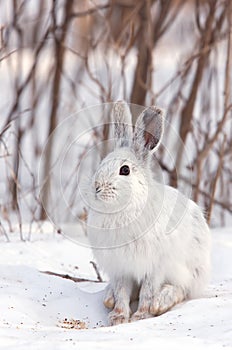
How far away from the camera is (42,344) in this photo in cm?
281

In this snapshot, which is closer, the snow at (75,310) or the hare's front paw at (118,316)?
the snow at (75,310)

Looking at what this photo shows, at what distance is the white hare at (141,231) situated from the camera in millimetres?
3449

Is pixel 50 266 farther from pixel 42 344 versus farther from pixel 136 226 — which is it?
pixel 42 344

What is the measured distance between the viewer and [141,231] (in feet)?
11.5

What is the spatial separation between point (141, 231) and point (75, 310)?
1.82 feet

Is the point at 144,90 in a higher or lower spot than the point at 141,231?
higher

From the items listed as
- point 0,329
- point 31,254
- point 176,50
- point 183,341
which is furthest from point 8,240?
point 176,50

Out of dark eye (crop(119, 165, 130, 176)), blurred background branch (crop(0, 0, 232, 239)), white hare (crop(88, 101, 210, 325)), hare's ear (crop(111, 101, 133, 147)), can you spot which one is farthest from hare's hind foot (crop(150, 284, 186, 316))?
blurred background branch (crop(0, 0, 232, 239))

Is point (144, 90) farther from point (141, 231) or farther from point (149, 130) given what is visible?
point (141, 231)

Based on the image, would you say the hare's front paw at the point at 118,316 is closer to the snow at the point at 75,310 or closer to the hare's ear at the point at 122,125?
the snow at the point at 75,310

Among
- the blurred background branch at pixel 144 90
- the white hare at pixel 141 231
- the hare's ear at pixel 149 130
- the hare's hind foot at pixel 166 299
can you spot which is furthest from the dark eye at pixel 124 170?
the blurred background branch at pixel 144 90

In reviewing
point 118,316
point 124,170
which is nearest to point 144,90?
point 124,170

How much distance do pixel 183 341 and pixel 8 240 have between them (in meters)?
2.43

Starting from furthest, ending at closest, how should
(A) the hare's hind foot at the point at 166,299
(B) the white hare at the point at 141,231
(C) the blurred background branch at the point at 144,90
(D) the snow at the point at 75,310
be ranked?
(C) the blurred background branch at the point at 144,90 < (A) the hare's hind foot at the point at 166,299 < (B) the white hare at the point at 141,231 < (D) the snow at the point at 75,310
